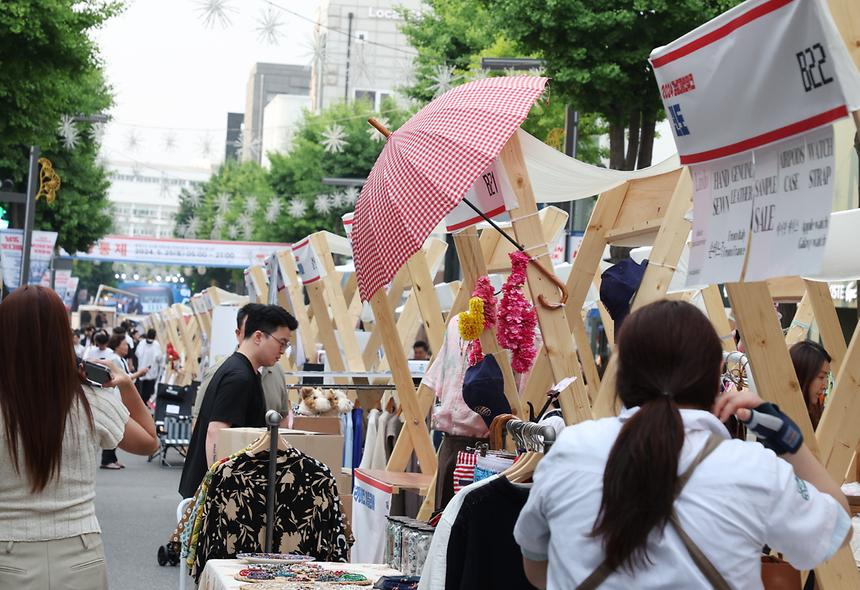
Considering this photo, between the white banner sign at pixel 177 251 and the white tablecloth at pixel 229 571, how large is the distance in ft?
137

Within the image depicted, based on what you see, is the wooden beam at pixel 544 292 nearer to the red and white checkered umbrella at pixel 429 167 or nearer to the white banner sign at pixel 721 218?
the red and white checkered umbrella at pixel 429 167

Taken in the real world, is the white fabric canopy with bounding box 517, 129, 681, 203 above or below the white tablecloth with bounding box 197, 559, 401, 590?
above

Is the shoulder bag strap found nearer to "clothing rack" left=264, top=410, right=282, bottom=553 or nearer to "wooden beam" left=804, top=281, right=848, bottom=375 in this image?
"clothing rack" left=264, top=410, right=282, bottom=553

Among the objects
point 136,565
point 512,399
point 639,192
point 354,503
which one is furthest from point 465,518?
point 136,565

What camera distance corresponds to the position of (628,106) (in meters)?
17.5

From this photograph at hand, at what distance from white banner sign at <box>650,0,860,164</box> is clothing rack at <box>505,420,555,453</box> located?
103 centimetres

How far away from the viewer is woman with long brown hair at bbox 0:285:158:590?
4.14 meters

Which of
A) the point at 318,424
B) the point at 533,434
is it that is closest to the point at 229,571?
the point at 533,434

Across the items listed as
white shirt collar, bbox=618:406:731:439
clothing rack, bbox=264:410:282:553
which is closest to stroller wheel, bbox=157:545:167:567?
clothing rack, bbox=264:410:282:553

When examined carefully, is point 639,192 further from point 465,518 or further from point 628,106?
point 628,106

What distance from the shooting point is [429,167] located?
521 cm

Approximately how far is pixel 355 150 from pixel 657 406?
1663 inches

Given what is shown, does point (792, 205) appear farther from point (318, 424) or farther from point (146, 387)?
point (146, 387)

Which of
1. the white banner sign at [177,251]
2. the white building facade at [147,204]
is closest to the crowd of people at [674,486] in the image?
the white banner sign at [177,251]
